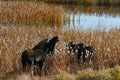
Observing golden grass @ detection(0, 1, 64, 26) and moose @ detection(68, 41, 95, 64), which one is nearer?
moose @ detection(68, 41, 95, 64)

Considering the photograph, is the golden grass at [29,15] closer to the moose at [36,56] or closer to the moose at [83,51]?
the moose at [83,51]

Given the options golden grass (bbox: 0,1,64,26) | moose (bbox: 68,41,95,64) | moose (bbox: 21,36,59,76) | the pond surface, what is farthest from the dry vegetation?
the pond surface

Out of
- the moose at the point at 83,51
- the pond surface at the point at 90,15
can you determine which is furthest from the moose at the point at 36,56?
the pond surface at the point at 90,15

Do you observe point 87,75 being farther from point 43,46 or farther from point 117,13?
point 117,13

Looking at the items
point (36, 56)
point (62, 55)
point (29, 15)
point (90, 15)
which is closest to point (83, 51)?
point (62, 55)

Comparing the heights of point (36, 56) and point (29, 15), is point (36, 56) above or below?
above

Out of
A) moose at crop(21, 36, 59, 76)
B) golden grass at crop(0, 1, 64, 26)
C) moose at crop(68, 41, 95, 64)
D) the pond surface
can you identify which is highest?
moose at crop(21, 36, 59, 76)

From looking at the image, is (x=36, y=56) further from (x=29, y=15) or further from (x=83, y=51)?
(x=29, y=15)

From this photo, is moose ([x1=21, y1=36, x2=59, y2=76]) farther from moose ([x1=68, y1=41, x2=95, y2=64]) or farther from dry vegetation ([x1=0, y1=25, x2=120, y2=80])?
moose ([x1=68, y1=41, x2=95, y2=64])

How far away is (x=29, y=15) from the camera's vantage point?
18.1 m

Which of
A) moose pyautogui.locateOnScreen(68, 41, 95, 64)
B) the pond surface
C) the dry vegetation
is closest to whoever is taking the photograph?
the dry vegetation

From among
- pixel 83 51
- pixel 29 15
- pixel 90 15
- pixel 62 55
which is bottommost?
pixel 90 15

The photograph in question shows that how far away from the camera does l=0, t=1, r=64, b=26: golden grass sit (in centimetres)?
1761

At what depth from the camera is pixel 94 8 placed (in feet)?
91.5
